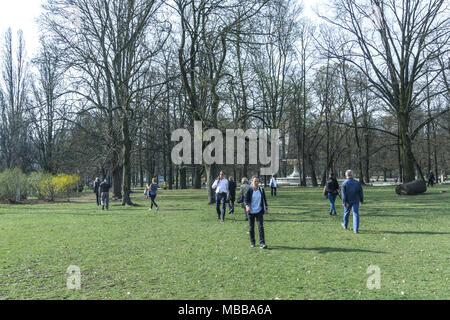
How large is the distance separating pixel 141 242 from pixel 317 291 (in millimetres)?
5758

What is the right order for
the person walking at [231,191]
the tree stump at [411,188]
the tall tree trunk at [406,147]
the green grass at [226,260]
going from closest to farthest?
1. the green grass at [226,260]
2. the person walking at [231,191]
3. the tree stump at [411,188]
4. the tall tree trunk at [406,147]

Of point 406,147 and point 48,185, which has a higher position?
point 406,147

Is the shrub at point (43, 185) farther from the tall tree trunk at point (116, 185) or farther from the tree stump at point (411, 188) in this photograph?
the tree stump at point (411, 188)

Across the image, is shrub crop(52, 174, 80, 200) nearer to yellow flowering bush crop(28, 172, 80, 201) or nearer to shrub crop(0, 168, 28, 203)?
yellow flowering bush crop(28, 172, 80, 201)

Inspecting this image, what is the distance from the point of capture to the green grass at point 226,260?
5.38 m

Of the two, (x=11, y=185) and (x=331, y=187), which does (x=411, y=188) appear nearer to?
(x=331, y=187)

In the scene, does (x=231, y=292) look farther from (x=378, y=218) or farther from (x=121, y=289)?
(x=378, y=218)

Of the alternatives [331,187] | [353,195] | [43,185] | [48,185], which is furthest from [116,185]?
[353,195]

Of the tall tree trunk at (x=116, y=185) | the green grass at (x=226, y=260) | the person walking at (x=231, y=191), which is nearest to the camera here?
the green grass at (x=226, y=260)

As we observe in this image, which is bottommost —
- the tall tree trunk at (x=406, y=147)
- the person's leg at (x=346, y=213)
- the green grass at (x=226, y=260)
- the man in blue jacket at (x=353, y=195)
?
the green grass at (x=226, y=260)

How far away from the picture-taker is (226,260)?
7.34m

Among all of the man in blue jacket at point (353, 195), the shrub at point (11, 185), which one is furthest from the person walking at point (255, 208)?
the shrub at point (11, 185)
